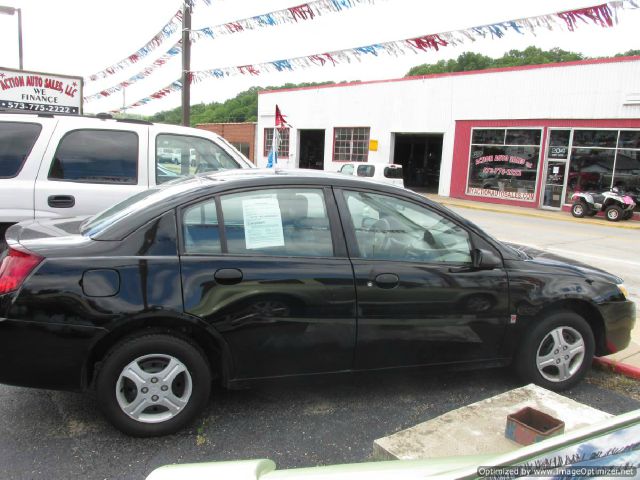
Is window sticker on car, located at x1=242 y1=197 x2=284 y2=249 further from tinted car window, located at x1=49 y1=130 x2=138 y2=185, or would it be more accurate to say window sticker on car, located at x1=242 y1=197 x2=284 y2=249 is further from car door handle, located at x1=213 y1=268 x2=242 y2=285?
tinted car window, located at x1=49 y1=130 x2=138 y2=185

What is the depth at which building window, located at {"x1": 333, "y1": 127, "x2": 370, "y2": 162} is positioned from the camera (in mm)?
28969

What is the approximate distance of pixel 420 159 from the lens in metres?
32.3

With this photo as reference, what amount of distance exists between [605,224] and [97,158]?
1578 cm

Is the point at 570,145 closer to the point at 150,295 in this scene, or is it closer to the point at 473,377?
the point at 473,377

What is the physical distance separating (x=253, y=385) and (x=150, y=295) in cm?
84

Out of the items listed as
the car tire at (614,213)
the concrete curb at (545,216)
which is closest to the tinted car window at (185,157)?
the concrete curb at (545,216)

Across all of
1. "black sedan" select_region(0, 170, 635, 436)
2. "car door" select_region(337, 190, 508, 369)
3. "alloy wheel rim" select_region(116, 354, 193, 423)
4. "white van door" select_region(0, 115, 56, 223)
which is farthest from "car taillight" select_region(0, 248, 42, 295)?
"white van door" select_region(0, 115, 56, 223)

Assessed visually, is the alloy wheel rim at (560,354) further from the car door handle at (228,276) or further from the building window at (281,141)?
the building window at (281,141)

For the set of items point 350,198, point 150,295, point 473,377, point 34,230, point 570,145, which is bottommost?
point 473,377

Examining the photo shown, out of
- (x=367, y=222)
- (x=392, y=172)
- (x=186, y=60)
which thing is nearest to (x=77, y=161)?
(x=367, y=222)

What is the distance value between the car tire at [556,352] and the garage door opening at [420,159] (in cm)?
2777

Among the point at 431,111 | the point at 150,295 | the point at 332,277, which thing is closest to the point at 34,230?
the point at 150,295

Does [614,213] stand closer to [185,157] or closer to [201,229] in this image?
[185,157]

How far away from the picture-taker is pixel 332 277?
3314 mm
